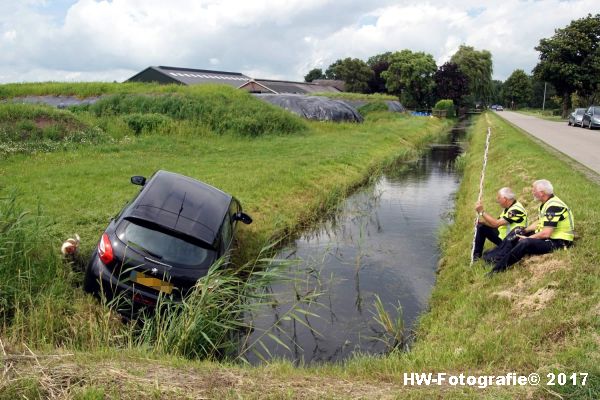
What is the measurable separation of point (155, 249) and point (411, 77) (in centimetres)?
7194

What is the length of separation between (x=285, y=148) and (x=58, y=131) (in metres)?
9.02

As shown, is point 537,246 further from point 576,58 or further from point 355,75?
point 355,75

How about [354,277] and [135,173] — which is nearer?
[354,277]

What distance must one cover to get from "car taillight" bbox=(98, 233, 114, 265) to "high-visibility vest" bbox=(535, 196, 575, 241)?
5.81 m

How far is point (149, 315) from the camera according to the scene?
6059 millimetres

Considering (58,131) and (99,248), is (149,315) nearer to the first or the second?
(99,248)

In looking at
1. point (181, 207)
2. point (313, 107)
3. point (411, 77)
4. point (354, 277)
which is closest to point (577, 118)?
point (313, 107)

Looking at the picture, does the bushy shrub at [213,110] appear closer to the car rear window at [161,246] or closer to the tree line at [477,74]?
the car rear window at [161,246]

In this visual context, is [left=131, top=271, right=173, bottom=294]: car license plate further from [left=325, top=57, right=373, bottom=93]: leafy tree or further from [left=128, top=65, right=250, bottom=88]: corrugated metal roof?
[left=325, top=57, right=373, bottom=93]: leafy tree

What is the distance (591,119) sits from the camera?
32.2 metres

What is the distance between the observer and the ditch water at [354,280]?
270 inches

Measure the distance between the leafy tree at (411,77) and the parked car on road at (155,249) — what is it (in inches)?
2776

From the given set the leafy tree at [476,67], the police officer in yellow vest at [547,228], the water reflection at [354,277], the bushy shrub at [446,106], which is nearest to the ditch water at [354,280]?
the water reflection at [354,277]

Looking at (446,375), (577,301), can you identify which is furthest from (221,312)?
(577,301)
